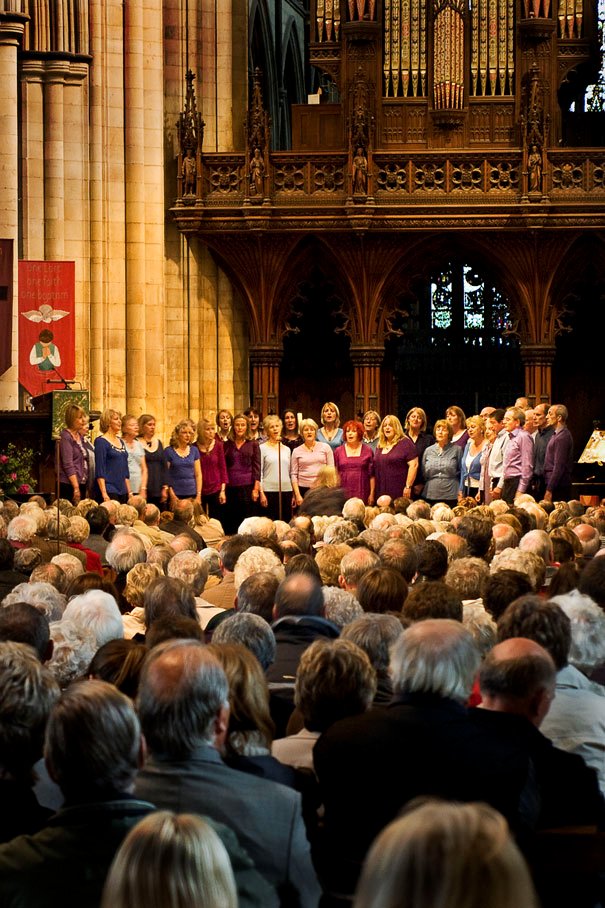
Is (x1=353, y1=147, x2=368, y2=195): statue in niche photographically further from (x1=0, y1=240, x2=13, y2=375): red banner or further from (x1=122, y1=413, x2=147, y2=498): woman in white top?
(x1=122, y1=413, x2=147, y2=498): woman in white top

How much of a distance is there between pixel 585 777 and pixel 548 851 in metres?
0.37

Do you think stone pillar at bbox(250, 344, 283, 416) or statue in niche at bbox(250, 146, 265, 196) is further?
stone pillar at bbox(250, 344, 283, 416)

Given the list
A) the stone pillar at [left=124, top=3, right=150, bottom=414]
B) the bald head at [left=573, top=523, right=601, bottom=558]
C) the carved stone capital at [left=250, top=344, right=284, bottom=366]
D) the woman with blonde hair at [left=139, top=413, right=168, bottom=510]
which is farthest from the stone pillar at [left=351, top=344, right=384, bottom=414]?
the bald head at [left=573, top=523, right=601, bottom=558]

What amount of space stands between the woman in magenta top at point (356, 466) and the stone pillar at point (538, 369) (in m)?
4.58

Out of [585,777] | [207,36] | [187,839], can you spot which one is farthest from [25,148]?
[187,839]

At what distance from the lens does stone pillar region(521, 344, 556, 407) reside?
1827 cm

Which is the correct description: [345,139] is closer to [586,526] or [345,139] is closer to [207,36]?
[207,36]

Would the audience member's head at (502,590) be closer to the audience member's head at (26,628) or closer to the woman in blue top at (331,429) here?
the audience member's head at (26,628)

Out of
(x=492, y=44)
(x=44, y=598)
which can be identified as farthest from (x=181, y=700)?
(x=492, y=44)

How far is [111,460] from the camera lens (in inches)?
529

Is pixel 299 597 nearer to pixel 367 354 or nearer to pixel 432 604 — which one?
pixel 432 604

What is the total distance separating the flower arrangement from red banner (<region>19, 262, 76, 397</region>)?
3.87 ft

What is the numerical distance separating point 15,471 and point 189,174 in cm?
538

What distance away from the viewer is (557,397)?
1989 centimetres
